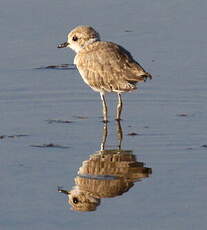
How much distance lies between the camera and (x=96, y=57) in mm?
11492

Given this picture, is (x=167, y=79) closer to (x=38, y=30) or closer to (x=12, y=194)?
(x=38, y=30)

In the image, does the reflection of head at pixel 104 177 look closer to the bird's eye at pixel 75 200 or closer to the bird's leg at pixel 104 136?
the bird's eye at pixel 75 200

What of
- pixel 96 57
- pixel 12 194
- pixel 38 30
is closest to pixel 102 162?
pixel 12 194

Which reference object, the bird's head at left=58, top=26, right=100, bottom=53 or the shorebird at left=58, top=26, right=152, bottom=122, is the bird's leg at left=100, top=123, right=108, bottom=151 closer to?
the shorebird at left=58, top=26, right=152, bottom=122

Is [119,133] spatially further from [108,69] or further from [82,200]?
[82,200]

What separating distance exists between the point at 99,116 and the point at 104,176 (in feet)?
7.32

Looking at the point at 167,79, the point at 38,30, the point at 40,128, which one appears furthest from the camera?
the point at 38,30

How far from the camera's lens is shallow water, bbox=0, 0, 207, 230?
27.0 feet

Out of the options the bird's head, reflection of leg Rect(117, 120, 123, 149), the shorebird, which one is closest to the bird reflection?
reflection of leg Rect(117, 120, 123, 149)

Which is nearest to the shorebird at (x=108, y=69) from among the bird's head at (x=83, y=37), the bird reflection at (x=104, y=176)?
the bird's head at (x=83, y=37)

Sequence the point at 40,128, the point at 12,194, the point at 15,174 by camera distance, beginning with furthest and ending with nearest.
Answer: the point at 40,128, the point at 15,174, the point at 12,194

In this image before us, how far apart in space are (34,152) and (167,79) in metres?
2.98

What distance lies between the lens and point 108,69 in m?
11.3

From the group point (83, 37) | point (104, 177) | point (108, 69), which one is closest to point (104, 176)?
point (104, 177)
